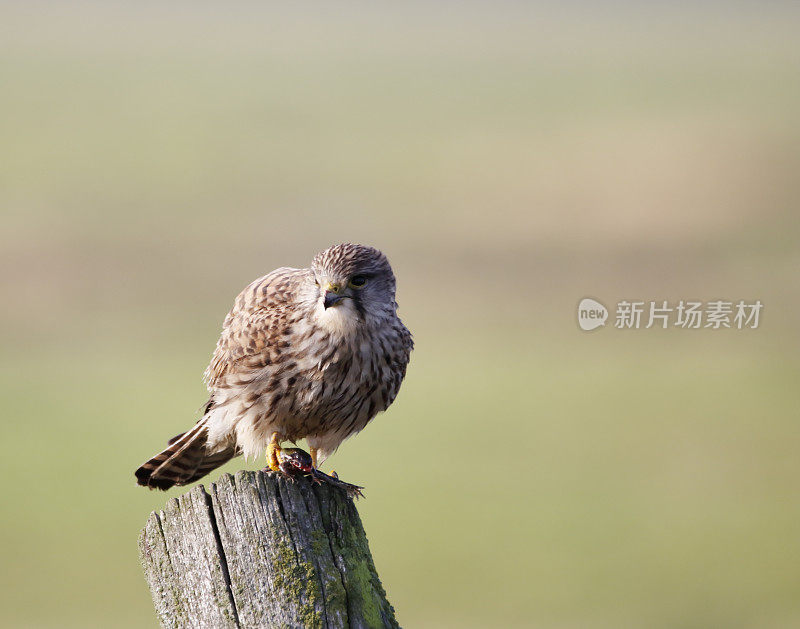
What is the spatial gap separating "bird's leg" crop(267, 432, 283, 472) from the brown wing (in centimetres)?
26

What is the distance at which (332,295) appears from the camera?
379 centimetres

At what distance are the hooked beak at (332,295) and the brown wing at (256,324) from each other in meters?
0.26

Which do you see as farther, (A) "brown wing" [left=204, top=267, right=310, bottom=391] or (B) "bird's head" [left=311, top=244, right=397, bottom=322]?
(A) "brown wing" [left=204, top=267, right=310, bottom=391]

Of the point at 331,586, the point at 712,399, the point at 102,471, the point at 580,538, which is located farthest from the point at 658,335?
the point at 331,586

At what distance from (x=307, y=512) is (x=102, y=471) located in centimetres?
1212

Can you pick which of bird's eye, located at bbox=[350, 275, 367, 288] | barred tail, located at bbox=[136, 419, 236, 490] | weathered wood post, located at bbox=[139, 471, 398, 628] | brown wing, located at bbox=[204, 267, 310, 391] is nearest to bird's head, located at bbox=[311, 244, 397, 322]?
bird's eye, located at bbox=[350, 275, 367, 288]

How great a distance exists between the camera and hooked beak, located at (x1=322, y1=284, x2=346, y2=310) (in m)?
3.77

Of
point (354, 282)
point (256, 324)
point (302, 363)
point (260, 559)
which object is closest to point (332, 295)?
point (354, 282)

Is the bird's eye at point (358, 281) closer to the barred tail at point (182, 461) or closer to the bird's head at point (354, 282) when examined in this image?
the bird's head at point (354, 282)

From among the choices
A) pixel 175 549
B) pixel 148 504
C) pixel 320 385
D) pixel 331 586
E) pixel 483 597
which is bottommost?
pixel 331 586

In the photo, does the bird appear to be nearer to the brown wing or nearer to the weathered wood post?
the brown wing

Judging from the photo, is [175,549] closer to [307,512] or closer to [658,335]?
[307,512]

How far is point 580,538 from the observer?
39.8ft

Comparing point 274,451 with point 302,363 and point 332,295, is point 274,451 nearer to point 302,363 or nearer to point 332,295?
point 302,363
